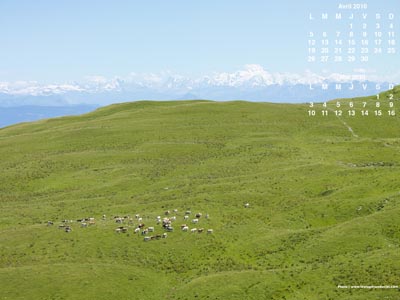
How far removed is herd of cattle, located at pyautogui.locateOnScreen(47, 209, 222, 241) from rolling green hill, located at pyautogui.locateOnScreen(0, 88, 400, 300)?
87 cm

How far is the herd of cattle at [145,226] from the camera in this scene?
6531cm

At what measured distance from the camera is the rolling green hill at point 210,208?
51438mm

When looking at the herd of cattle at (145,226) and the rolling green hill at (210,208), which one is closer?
the rolling green hill at (210,208)

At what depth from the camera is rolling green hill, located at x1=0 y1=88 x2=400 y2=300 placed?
5144 cm

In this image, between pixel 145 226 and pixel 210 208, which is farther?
pixel 210 208

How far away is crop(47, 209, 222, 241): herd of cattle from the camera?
65.3 m

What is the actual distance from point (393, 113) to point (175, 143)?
7810 cm

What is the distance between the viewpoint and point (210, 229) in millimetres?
65312

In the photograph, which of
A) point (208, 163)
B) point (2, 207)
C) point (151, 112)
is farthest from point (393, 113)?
point (2, 207)

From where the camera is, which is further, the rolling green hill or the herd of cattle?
the herd of cattle

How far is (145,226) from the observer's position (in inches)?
2653

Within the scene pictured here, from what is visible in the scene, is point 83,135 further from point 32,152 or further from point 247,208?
point 247,208

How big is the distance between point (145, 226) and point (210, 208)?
43.6ft

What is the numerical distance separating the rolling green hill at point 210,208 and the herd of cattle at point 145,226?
87 cm
